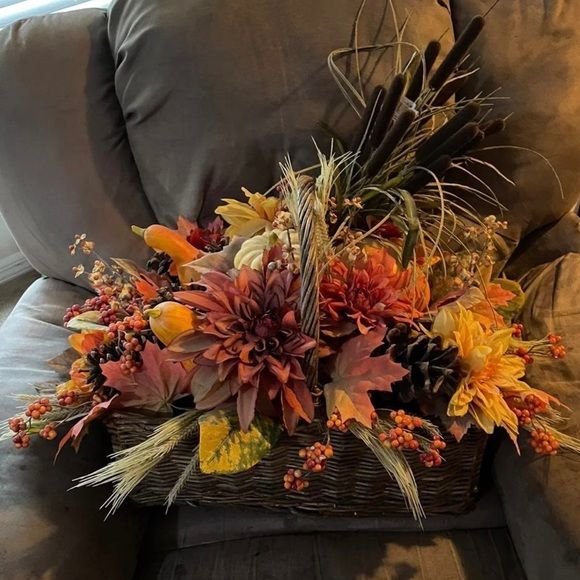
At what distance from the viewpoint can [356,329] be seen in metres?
0.73

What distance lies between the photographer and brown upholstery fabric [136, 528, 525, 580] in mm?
820

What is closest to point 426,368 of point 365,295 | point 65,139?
point 365,295

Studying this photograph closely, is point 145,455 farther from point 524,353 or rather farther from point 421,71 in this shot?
point 421,71

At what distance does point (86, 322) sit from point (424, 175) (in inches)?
19.3

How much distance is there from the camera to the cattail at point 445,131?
30.5 inches

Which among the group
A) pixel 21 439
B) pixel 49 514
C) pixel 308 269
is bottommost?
pixel 49 514

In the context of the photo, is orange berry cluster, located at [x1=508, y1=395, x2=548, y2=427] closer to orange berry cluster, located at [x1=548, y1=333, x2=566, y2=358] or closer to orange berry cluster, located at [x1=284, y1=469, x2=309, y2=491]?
orange berry cluster, located at [x1=548, y1=333, x2=566, y2=358]

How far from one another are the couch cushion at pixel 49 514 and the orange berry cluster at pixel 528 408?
54 centimetres

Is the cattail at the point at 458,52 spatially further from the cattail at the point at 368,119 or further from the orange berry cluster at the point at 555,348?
the orange berry cluster at the point at 555,348

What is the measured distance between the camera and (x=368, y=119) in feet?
2.80

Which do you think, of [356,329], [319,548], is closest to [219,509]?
[319,548]

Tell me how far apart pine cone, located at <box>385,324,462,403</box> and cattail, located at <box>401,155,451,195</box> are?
8.7 inches

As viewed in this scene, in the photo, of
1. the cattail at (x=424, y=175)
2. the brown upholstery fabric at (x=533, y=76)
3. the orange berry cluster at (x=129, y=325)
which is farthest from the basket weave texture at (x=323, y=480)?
the brown upholstery fabric at (x=533, y=76)

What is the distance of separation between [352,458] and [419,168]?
1.28 ft
